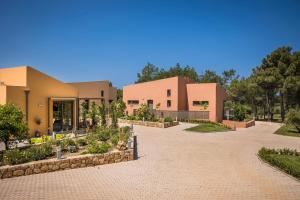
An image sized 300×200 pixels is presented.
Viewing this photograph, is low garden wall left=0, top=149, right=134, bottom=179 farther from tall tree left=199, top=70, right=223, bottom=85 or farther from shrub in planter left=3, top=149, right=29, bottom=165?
tall tree left=199, top=70, right=223, bottom=85

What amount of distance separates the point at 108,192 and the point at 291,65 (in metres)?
42.8

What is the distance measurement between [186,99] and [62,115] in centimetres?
2124

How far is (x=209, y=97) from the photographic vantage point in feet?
117

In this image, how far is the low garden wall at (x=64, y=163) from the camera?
930cm

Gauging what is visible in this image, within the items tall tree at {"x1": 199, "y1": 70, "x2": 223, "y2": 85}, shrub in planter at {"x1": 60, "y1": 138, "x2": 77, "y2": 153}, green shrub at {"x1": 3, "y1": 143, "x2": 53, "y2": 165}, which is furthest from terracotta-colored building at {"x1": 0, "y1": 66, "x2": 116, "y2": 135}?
tall tree at {"x1": 199, "y1": 70, "x2": 223, "y2": 85}

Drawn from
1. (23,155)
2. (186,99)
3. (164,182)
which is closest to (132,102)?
(186,99)

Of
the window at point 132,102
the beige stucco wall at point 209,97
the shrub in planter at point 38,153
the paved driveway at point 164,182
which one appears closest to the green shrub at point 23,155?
the shrub in planter at point 38,153

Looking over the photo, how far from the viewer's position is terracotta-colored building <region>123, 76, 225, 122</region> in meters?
35.3

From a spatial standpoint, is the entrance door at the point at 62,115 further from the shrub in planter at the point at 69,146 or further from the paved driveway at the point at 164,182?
the paved driveway at the point at 164,182

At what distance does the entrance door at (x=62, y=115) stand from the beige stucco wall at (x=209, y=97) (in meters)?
20.5

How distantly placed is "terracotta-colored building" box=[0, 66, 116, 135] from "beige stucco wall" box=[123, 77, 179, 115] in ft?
57.4

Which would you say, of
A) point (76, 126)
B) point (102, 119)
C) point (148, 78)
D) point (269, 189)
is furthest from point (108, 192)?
point (148, 78)

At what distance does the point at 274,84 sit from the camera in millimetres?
42062

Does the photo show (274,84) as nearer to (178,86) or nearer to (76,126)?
(178,86)
